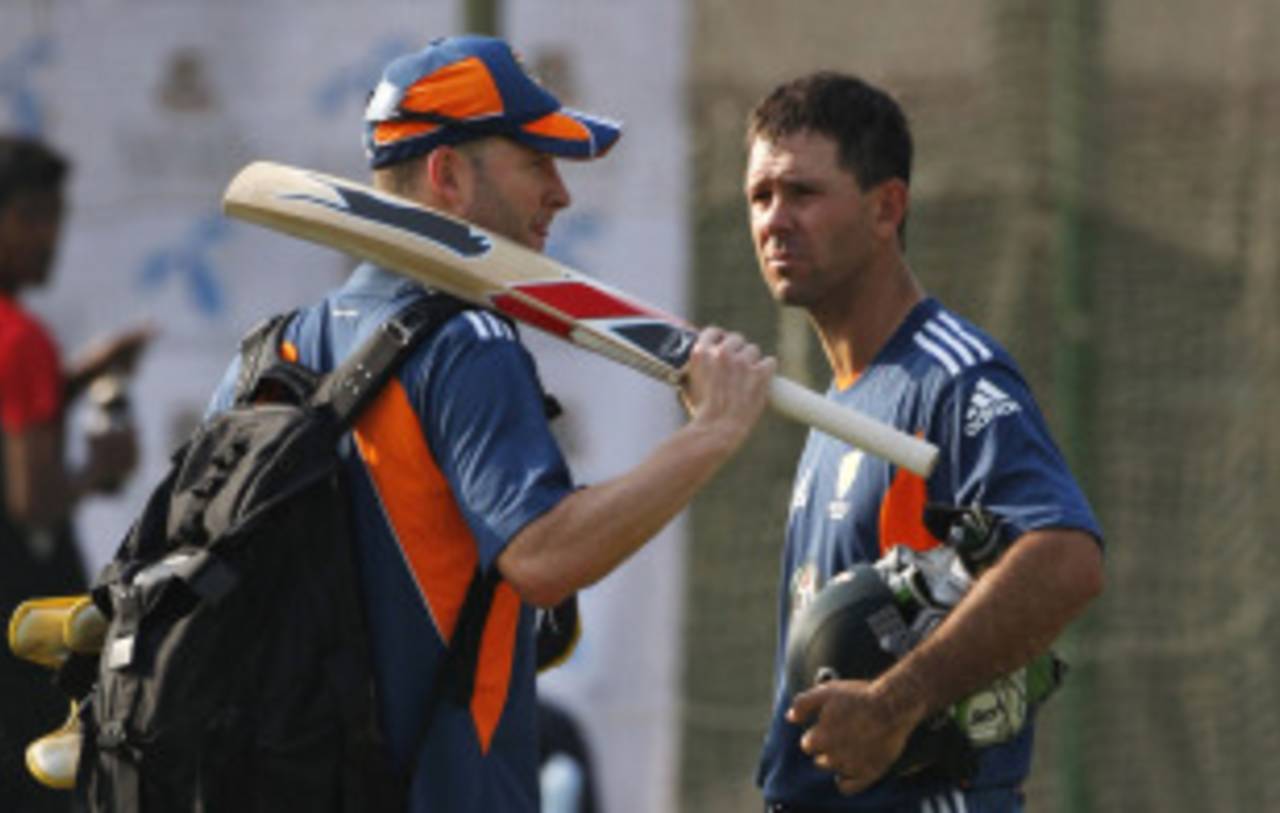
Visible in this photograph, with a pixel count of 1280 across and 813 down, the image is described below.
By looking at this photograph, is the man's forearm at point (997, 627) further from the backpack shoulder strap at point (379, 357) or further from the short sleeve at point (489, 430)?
the backpack shoulder strap at point (379, 357)

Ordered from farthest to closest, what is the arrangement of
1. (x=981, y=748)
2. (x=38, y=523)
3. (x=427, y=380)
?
(x=38, y=523)
(x=981, y=748)
(x=427, y=380)

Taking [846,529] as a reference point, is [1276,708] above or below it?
below

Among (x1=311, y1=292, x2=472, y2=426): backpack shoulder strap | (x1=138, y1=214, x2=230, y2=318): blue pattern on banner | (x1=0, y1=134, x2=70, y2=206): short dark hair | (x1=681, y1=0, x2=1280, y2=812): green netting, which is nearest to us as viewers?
(x1=311, y1=292, x2=472, y2=426): backpack shoulder strap

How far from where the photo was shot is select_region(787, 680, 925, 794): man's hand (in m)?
4.06

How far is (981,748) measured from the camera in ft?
13.9

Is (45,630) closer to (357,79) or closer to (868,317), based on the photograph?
(868,317)

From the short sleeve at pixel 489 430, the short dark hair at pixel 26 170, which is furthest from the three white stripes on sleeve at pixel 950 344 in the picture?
the short dark hair at pixel 26 170

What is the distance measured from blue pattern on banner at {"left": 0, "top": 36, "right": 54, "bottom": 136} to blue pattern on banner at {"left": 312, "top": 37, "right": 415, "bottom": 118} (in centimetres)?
104

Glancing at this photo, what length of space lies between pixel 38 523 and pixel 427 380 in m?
4.86

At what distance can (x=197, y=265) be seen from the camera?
8.66 metres

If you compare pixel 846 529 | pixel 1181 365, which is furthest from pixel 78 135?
pixel 846 529

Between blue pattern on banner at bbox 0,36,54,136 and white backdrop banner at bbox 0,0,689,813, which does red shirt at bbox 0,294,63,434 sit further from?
blue pattern on banner at bbox 0,36,54,136

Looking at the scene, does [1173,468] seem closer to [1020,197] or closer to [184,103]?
[1020,197]

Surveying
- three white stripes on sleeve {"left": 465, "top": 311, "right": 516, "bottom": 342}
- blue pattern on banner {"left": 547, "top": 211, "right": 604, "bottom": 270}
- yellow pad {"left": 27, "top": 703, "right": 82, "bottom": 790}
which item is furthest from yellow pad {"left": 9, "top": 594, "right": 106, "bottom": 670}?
blue pattern on banner {"left": 547, "top": 211, "right": 604, "bottom": 270}
